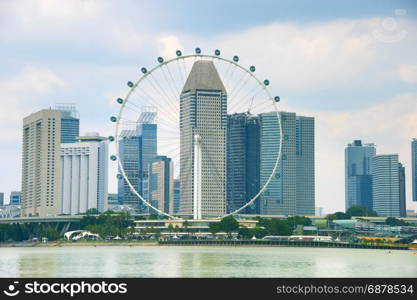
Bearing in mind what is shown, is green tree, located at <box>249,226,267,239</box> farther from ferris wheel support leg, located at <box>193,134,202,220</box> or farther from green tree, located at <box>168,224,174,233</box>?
ferris wheel support leg, located at <box>193,134,202,220</box>

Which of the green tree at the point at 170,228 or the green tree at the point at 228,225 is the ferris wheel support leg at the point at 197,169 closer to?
the green tree at the point at 228,225

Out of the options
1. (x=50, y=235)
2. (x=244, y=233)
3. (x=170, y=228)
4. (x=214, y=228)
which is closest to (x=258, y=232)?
(x=244, y=233)

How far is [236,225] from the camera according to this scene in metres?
184

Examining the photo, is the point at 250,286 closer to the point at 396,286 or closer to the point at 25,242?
the point at 396,286

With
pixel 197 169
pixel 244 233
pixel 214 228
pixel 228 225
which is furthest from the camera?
pixel 228 225

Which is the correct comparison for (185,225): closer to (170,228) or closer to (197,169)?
(170,228)

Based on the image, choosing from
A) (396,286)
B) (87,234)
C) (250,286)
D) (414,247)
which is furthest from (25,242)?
(396,286)

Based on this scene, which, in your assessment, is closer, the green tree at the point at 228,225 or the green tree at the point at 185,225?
the green tree at the point at 228,225

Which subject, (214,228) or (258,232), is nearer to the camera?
(214,228)

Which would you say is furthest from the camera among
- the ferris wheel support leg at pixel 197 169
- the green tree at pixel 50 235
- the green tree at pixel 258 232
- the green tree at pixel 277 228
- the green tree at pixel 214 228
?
the green tree at pixel 50 235

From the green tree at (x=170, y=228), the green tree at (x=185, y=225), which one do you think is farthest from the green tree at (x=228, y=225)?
the green tree at (x=170, y=228)

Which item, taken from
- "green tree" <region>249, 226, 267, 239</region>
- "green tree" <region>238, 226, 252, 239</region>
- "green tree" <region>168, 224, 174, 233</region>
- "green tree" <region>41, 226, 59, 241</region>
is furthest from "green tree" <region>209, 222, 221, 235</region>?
"green tree" <region>41, 226, 59, 241</region>

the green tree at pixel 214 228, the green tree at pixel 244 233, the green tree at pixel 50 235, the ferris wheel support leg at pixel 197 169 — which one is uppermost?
the ferris wheel support leg at pixel 197 169

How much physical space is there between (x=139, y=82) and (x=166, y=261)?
35.6 metres
